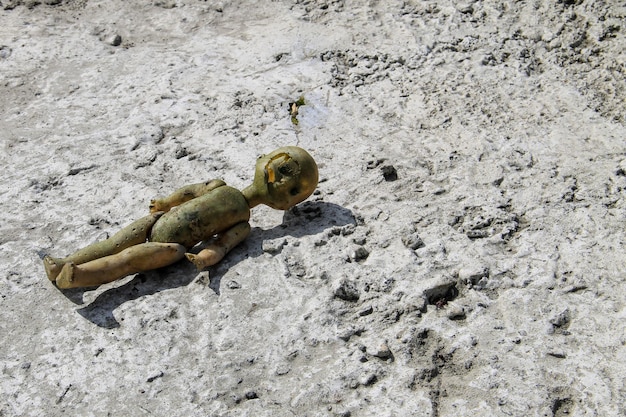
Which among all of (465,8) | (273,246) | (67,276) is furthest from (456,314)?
(465,8)

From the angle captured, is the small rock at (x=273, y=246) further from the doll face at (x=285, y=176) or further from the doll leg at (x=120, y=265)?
the doll leg at (x=120, y=265)

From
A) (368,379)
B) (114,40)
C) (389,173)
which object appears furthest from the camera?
(114,40)

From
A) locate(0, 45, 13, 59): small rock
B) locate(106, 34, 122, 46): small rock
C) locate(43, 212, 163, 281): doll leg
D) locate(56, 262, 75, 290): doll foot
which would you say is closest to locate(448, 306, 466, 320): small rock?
locate(43, 212, 163, 281): doll leg

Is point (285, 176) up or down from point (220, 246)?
up

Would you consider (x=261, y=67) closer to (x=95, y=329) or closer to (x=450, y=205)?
(x=450, y=205)

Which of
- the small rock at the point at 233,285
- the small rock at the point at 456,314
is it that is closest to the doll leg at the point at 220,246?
the small rock at the point at 233,285

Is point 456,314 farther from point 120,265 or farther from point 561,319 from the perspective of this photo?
point 120,265
